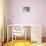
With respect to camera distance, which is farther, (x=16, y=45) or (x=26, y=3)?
(x=26, y=3)

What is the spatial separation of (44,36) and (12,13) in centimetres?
71

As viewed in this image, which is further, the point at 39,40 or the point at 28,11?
the point at 28,11

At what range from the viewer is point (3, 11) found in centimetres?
215

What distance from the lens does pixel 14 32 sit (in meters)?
2.16

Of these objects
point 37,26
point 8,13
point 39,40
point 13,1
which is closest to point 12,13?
point 8,13

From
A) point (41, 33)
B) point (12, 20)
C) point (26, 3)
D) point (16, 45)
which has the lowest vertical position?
point (16, 45)

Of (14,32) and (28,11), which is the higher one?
(28,11)

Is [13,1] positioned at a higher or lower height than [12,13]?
higher

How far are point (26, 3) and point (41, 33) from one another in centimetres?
60

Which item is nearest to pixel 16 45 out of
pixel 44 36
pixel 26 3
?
pixel 44 36

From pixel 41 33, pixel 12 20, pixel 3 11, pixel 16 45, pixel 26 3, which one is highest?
pixel 26 3

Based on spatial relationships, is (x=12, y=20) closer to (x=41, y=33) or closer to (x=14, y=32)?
(x=14, y=32)

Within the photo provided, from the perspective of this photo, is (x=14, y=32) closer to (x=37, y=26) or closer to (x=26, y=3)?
(x=37, y=26)

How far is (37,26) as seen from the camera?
213 cm
